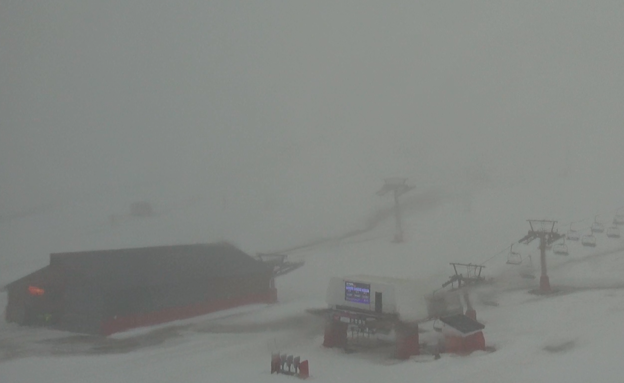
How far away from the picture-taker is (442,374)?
13.1 meters

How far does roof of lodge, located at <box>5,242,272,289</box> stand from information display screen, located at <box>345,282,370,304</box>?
5.72 m

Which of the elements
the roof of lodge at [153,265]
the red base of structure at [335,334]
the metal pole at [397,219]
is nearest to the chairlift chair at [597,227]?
the metal pole at [397,219]

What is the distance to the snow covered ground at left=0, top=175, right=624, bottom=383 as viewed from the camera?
526 inches

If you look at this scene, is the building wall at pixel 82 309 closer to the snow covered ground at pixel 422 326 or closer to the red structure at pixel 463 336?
the snow covered ground at pixel 422 326

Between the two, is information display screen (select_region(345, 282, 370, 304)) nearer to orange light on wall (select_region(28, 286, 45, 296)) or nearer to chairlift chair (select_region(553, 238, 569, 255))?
chairlift chair (select_region(553, 238, 569, 255))

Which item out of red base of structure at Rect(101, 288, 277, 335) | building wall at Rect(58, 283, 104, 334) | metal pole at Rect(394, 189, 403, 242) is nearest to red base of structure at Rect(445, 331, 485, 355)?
metal pole at Rect(394, 189, 403, 242)

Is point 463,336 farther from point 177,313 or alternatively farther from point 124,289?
point 124,289

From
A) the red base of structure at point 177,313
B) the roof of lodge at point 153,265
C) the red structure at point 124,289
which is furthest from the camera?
the roof of lodge at point 153,265

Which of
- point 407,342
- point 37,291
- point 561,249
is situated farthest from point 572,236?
point 37,291

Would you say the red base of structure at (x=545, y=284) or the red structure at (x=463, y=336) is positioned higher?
the red base of structure at (x=545, y=284)

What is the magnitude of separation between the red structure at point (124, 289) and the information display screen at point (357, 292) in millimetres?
5662

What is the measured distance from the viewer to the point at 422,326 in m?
17.4

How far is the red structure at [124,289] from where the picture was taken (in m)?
18.0

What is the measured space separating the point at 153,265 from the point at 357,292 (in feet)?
22.8
